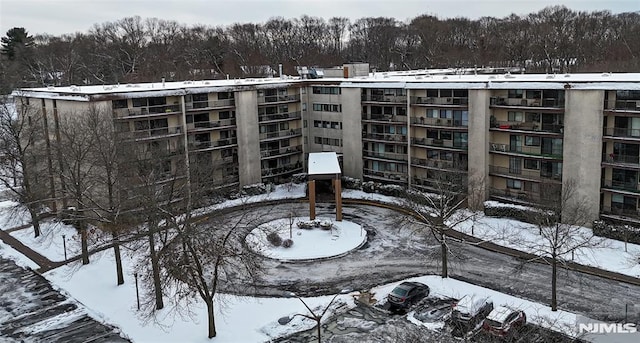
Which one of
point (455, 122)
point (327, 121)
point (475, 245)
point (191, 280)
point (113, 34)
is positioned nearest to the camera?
point (191, 280)

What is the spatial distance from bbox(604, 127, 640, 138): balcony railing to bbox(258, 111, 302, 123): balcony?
1195 inches

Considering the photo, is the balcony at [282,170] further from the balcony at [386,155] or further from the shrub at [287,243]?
the shrub at [287,243]

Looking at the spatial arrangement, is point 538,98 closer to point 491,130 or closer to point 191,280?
point 491,130

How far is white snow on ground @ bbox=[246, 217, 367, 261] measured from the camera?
39.7 meters

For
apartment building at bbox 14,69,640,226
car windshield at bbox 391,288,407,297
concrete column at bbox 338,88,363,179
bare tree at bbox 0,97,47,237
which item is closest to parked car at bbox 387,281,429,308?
car windshield at bbox 391,288,407,297

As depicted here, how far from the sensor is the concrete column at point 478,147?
46438mm

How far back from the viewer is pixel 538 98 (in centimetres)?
4403

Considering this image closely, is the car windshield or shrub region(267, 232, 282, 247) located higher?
shrub region(267, 232, 282, 247)

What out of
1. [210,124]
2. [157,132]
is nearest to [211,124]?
[210,124]

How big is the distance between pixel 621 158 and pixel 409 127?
18.1 meters

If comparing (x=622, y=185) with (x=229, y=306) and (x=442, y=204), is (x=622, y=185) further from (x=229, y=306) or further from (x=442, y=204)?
(x=229, y=306)

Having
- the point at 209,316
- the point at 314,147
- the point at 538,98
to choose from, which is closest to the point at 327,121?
the point at 314,147

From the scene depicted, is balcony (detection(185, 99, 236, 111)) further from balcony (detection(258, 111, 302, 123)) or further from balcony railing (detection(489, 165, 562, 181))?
balcony railing (detection(489, 165, 562, 181))

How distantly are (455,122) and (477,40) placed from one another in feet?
286
